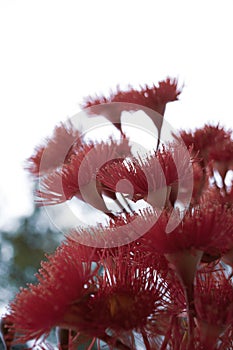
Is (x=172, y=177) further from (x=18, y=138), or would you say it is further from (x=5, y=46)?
(x=5, y=46)

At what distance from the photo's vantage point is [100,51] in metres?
1.08

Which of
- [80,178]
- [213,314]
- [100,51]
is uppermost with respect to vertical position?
[100,51]

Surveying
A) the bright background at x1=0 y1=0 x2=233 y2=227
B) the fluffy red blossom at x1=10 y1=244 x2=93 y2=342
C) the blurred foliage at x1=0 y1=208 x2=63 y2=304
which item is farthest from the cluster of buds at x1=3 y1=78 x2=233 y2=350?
the bright background at x1=0 y1=0 x2=233 y2=227

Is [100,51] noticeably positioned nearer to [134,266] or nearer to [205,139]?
[205,139]

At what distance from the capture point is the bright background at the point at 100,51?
103 cm

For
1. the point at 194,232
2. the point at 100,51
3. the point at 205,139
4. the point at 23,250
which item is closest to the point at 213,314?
the point at 194,232

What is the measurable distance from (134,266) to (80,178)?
3.3 inches

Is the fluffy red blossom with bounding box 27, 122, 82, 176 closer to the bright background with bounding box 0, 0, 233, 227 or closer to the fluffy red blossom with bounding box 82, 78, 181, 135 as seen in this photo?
the fluffy red blossom with bounding box 82, 78, 181, 135

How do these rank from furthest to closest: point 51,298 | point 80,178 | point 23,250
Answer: point 23,250 → point 80,178 → point 51,298

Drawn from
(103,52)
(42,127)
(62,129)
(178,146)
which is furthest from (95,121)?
(103,52)

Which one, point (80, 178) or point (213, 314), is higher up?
point (80, 178)

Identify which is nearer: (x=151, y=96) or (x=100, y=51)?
(x=151, y=96)

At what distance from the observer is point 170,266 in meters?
0.35

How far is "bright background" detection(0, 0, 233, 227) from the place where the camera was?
1031 mm
